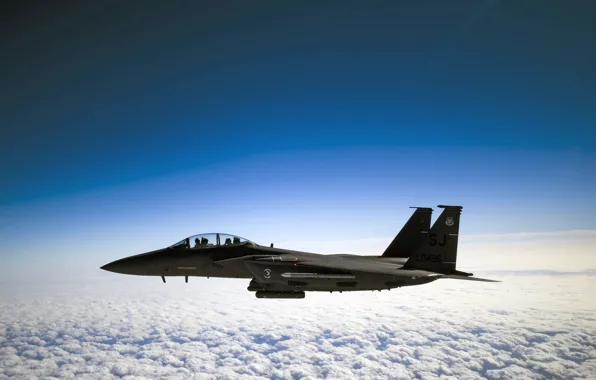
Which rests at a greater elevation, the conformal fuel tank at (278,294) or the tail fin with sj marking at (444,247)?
the tail fin with sj marking at (444,247)

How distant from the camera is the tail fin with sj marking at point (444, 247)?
1380 cm

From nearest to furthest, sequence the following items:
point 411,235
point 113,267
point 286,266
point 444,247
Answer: point 286,266
point 113,267
point 444,247
point 411,235

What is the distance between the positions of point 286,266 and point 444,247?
7.35 m

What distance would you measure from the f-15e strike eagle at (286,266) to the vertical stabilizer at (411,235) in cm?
559

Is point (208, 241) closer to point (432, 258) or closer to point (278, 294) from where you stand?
point (278, 294)

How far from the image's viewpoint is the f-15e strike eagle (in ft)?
39.5

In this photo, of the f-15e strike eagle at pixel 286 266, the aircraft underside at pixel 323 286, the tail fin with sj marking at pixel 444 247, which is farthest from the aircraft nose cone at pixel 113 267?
the tail fin with sj marking at pixel 444 247

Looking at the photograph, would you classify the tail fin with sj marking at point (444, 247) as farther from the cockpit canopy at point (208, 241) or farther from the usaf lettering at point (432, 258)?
the cockpit canopy at point (208, 241)

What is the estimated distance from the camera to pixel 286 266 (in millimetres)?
12070

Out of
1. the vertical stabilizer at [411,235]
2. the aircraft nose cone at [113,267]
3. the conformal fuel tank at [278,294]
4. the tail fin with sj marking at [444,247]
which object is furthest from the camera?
the vertical stabilizer at [411,235]

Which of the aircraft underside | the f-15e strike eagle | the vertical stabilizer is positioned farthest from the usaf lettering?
the vertical stabilizer


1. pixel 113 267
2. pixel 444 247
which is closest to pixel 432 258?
pixel 444 247

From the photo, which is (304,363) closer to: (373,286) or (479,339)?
(479,339)

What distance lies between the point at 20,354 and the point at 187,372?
23.9 metres
